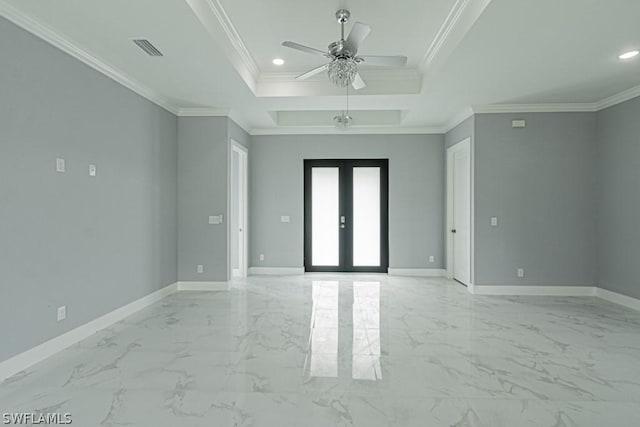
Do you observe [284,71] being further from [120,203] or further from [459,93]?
[120,203]

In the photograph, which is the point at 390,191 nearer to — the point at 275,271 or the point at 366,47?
the point at 275,271

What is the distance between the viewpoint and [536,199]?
5.22 meters

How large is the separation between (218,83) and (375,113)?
3241mm

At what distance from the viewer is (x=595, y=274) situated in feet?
17.0

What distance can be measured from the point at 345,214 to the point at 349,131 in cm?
162

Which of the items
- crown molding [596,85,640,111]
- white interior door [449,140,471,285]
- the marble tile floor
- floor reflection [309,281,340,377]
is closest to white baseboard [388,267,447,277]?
white interior door [449,140,471,285]

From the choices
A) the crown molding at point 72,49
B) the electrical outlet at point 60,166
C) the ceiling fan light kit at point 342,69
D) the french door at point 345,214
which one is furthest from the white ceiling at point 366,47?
the french door at point 345,214

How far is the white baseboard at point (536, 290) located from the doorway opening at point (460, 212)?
0.76 ft

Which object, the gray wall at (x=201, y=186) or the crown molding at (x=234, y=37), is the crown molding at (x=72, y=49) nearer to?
the gray wall at (x=201, y=186)

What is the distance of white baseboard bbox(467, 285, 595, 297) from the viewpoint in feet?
17.0

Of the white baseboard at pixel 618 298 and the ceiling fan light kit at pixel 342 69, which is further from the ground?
the ceiling fan light kit at pixel 342 69

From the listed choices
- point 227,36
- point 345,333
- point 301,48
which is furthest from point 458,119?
point 345,333

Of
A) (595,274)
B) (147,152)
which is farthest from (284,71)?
(595,274)

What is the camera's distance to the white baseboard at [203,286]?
5.43m
